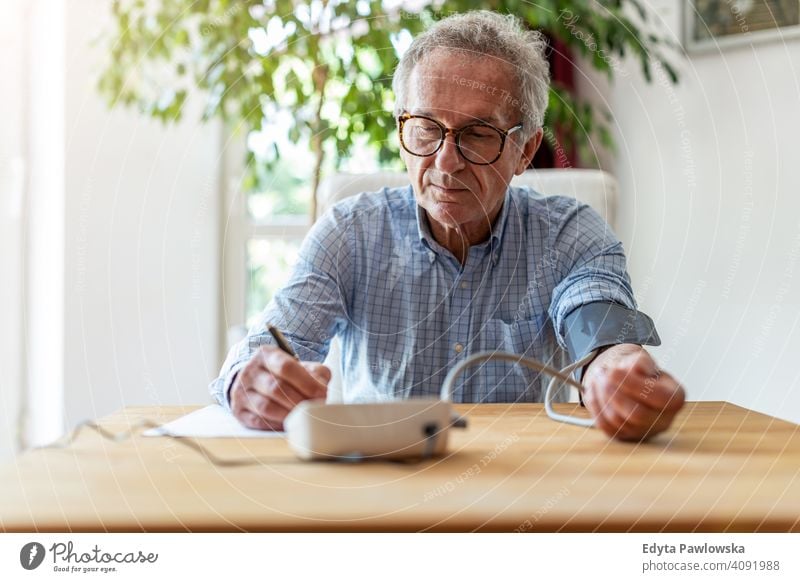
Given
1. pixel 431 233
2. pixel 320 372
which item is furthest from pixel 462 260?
pixel 320 372

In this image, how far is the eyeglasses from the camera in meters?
0.74

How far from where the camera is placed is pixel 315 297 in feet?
2.59

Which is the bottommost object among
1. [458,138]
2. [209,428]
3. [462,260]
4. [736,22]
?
[209,428]

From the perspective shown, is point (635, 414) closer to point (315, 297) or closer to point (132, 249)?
point (315, 297)

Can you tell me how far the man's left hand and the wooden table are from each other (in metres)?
0.01

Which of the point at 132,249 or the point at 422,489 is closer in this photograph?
the point at 422,489

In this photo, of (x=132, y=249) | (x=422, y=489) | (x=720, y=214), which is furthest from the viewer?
(x=132, y=249)

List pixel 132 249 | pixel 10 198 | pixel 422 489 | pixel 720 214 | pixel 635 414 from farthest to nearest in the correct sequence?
pixel 132 249 < pixel 720 214 < pixel 10 198 < pixel 635 414 < pixel 422 489

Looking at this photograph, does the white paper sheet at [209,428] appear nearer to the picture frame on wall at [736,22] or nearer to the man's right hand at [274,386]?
the man's right hand at [274,386]

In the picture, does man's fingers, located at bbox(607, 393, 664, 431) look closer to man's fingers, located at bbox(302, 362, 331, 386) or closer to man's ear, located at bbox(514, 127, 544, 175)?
man's fingers, located at bbox(302, 362, 331, 386)

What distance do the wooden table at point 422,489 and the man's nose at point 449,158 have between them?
326 millimetres

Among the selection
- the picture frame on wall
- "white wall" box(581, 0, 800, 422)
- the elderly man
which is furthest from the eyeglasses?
the picture frame on wall

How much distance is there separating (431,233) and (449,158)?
6.1 inches

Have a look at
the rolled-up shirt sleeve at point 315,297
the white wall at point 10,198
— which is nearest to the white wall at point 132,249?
the white wall at point 10,198
